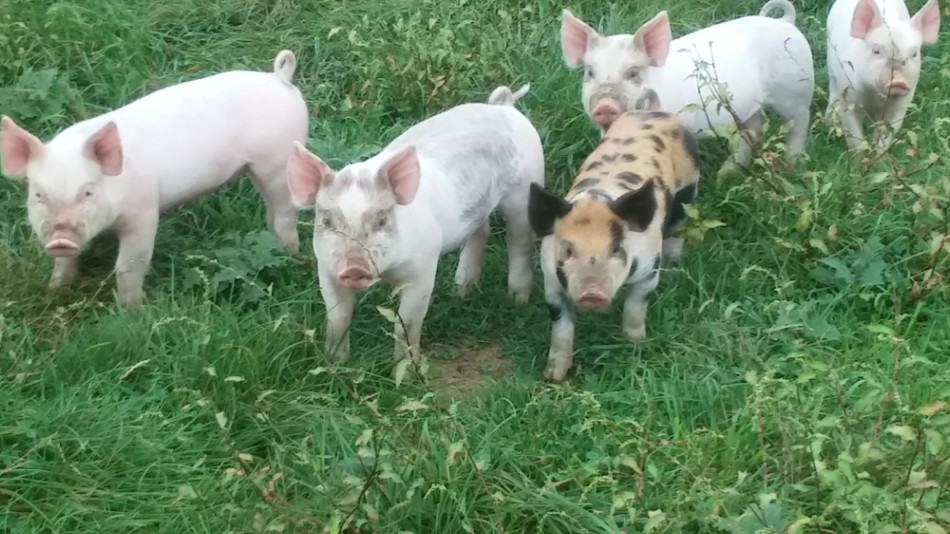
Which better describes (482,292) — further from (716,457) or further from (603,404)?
(716,457)

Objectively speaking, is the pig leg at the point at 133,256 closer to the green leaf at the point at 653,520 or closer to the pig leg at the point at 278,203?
the pig leg at the point at 278,203

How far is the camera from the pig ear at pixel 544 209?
3633 mm

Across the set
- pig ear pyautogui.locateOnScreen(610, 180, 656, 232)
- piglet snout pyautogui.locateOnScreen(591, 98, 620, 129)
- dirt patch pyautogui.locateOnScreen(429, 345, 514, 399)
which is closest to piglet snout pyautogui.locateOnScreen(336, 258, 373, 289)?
dirt patch pyautogui.locateOnScreen(429, 345, 514, 399)

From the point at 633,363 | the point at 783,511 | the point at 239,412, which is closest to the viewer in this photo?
the point at 783,511

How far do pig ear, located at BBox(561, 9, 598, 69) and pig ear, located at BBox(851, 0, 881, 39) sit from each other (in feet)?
3.99

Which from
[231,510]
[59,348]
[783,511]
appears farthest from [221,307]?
[783,511]

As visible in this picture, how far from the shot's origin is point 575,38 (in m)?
4.90

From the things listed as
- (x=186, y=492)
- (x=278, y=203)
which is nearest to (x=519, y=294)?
(x=278, y=203)

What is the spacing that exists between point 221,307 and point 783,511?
2064mm

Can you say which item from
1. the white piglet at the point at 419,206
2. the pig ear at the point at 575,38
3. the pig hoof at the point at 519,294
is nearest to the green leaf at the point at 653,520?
the white piglet at the point at 419,206

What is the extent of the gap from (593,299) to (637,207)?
328 millimetres

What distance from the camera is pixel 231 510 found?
9.95 ft

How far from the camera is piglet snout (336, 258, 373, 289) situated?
3.46 m

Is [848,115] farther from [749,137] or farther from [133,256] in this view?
[133,256]
